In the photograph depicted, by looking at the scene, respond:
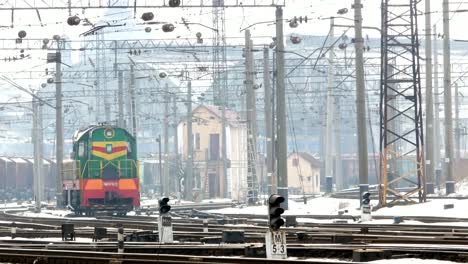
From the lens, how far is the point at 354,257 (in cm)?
1947

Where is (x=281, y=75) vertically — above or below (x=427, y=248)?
above

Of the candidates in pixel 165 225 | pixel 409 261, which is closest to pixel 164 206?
pixel 165 225

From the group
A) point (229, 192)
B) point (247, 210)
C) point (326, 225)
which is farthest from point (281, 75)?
point (229, 192)

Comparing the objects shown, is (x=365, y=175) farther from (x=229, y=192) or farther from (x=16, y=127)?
(x=16, y=127)

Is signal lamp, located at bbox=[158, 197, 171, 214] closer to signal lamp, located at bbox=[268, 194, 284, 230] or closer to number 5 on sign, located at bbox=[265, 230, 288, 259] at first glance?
number 5 on sign, located at bbox=[265, 230, 288, 259]

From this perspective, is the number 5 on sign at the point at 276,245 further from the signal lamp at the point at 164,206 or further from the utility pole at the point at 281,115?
the utility pole at the point at 281,115

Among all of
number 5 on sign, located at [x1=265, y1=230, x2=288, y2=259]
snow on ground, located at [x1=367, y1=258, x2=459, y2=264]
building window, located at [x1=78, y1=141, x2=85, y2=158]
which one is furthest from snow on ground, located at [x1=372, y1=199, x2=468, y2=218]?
number 5 on sign, located at [x1=265, y1=230, x2=288, y2=259]

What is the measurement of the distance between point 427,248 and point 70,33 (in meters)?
177

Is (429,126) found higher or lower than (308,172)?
higher

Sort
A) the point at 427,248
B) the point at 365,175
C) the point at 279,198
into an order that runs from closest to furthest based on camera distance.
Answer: the point at 279,198 → the point at 427,248 → the point at 365,175

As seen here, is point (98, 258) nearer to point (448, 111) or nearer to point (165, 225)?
point (165, 225)

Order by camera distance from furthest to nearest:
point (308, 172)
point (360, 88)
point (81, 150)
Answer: point (308, 172) → point (81, 150) → point (360, 88)

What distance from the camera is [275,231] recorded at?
59.8 ft

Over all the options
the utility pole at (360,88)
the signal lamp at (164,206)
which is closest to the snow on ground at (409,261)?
the signal lamp at (164,206)
